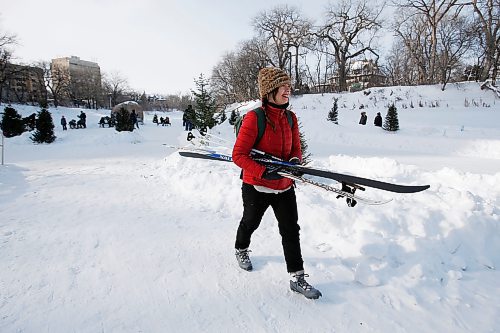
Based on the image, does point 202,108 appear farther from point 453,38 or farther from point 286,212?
point 453,38

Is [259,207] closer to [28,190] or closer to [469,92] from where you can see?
[28,190]

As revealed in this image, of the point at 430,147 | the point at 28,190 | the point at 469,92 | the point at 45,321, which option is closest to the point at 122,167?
the point at 28,190

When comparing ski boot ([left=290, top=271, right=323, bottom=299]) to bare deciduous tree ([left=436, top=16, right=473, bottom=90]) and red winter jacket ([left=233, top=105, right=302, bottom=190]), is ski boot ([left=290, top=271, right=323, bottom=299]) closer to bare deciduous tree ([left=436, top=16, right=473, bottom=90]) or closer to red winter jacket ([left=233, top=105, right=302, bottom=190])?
red winter jacket ([left=233, top=105, right=302, bottom=190])

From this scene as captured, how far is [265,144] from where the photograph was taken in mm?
2584

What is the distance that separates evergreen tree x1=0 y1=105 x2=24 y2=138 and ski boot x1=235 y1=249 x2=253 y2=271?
20566 millimetres

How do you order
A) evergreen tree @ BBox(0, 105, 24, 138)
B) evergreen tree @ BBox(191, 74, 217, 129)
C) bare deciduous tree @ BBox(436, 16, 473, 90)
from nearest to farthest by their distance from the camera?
1. evergreen tree @ BBox(191, 74, 217, 129)
2. evergreen tree @ BBox(0, 105, 24, 138)
3. bare deciduous tree @ BBox(436, 16, 473, 90)

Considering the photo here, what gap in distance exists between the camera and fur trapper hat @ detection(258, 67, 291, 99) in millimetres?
2504

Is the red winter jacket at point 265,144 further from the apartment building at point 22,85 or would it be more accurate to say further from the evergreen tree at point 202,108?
the apartment building at point 22,85

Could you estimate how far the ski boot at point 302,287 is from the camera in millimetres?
2555

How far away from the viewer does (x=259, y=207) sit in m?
2.69

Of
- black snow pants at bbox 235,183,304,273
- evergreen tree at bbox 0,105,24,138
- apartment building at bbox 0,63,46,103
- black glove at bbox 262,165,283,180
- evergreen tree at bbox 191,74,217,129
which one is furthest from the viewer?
apartment building at bbox 0,63,46,103

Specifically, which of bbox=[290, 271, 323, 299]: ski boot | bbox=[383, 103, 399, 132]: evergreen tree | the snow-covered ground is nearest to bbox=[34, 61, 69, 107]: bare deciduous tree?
bbox=[383, 103, 399, 132]: evergreen tree

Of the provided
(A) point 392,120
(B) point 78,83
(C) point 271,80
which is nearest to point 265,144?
(C) point 271,80

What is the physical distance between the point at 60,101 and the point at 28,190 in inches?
2849
